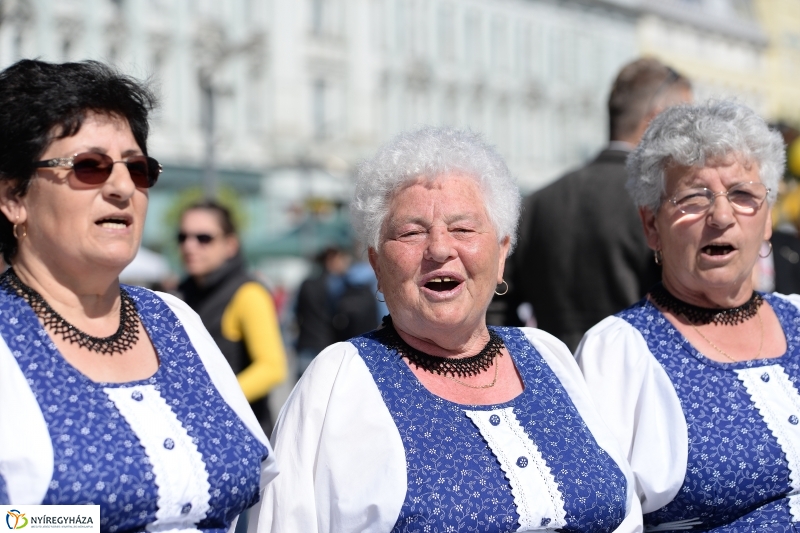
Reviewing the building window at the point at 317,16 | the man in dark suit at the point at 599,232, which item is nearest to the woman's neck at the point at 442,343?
the man in dark suit at the point at 599,232

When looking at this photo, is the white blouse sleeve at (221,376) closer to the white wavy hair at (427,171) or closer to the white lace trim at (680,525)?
the white wavy hair at (427,171)

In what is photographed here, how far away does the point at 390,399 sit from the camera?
287 centimetres

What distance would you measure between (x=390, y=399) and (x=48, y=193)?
1000 mm

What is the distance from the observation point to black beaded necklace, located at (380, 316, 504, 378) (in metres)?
3.03

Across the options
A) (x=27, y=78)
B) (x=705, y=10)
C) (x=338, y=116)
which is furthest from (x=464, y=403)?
(x=705, y=10)

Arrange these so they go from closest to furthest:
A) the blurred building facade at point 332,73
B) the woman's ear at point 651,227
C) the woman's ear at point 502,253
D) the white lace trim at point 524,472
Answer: the white lace trim at point 524,472 → the woman's ear at point 502,253 → the woman's ear at point 651,227 → the blurred building facade at point 332,73

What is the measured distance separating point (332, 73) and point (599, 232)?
106 ft

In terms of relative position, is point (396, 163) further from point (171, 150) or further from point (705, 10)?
point (705, 10)

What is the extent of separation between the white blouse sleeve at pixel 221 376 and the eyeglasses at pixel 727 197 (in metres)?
1.44

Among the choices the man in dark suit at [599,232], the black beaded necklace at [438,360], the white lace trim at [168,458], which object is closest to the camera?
the white lace trim at [168,458]

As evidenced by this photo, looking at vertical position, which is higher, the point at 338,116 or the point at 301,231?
the point at 338,116

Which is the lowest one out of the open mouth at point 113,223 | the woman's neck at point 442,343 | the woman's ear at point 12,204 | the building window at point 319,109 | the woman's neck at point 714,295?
the woman's neck at point 442,343

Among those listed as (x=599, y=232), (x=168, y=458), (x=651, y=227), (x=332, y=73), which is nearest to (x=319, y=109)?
(x=332, y=73)

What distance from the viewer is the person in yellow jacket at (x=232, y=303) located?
16.3ft
